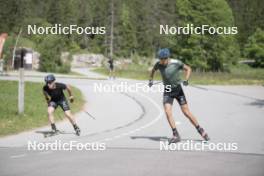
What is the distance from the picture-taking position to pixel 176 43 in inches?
1890

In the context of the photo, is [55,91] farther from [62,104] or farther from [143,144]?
[143,144]

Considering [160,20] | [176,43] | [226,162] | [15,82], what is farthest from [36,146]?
[176,43]

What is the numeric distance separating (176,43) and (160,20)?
4212 millimetres

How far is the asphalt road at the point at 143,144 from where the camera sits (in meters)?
7.89

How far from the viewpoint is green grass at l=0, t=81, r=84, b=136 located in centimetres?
1361

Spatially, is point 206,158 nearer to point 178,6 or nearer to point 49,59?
point 49,59

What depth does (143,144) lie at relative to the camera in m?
10.4
